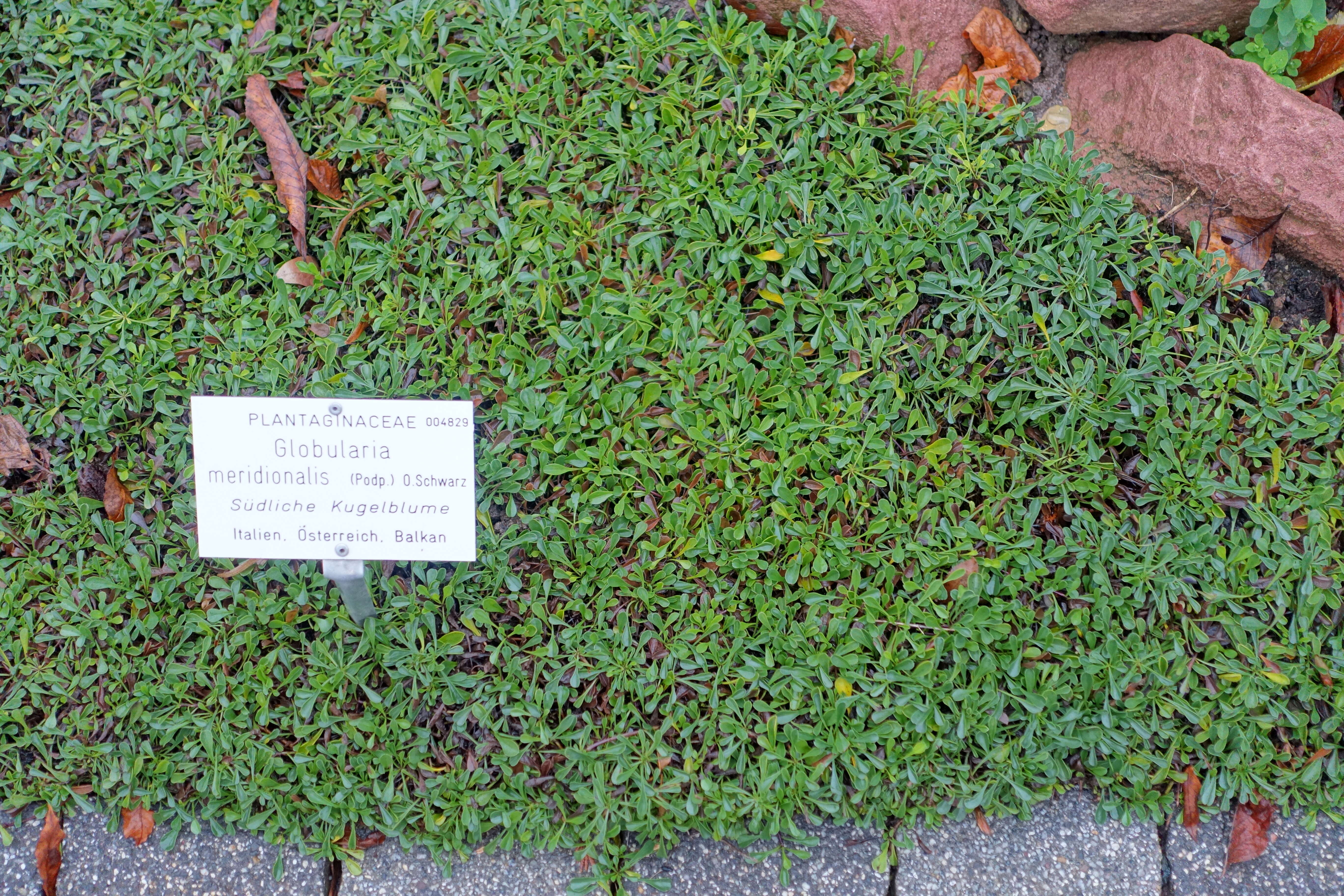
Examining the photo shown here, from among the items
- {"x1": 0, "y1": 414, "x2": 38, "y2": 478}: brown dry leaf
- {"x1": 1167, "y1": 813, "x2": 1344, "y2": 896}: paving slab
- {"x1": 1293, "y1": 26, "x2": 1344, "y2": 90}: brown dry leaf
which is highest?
{"x1": 1293, "y1": 26, "x2": 1344, "y2": 90}: brown dry leaf

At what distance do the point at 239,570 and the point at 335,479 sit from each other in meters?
0.60

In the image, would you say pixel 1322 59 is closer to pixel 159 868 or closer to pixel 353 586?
pixel 353 586

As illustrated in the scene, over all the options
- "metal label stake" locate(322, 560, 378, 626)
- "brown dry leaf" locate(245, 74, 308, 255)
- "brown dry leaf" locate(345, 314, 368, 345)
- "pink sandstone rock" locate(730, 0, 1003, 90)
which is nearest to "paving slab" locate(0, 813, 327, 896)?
"metal label stake" locate(322, 560, 378, 626)

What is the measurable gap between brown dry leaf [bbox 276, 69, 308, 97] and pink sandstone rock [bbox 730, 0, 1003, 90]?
4.02 feet

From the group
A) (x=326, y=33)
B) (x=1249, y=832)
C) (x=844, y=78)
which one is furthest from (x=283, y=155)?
(x=1249, y=832)

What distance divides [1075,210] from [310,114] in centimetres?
205

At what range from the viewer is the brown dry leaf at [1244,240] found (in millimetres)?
2258

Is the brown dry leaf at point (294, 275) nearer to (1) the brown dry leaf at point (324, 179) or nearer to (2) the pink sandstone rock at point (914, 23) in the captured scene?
(1) the brown dry leaf at point (324, 179)

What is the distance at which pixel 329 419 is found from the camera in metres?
1.63

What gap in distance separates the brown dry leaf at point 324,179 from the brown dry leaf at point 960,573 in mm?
1822

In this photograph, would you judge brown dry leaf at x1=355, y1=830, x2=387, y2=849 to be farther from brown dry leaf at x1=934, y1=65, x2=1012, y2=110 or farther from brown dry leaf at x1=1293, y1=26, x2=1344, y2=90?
brown dry leaf at x1=1293, y1=26, x2=1344, y2=90

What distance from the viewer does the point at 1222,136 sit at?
2.22 meters

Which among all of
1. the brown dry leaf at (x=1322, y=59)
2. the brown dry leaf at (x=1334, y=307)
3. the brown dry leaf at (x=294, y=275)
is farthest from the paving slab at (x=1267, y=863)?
the brown dry leaf at (x=294, y=275)

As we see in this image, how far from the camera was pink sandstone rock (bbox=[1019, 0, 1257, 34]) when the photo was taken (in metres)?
2.27
